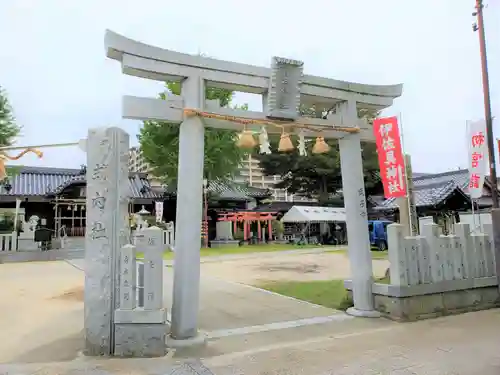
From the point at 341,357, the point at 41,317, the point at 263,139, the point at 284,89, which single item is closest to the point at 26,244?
the point at 41,317

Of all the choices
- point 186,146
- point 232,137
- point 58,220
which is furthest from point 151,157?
point 186,146

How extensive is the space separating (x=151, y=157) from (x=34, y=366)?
66.1 feet

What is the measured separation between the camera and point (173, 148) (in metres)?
23.5

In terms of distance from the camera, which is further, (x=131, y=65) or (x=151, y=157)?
(x=151, y=157)

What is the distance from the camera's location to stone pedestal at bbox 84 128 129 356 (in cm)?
476

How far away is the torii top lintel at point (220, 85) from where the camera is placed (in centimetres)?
528

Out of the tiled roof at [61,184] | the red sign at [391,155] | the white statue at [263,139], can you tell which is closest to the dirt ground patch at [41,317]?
the white statue at [263,139]

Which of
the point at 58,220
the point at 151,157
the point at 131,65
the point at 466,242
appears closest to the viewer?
the point at 131,65

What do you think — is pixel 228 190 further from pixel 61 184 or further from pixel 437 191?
pixel 437 191

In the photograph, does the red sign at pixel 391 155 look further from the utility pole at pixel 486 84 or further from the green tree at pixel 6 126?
the green tree at pixel 6 126

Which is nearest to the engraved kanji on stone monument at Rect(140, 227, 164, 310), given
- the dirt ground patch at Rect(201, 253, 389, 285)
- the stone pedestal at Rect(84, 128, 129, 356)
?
the stone pedestal at Rect(84, 128, 129, 356)

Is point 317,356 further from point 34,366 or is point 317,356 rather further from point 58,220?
point 58,220

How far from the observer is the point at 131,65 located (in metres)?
5.27

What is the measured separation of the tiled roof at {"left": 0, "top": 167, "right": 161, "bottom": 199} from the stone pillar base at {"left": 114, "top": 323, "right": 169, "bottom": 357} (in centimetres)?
2062
